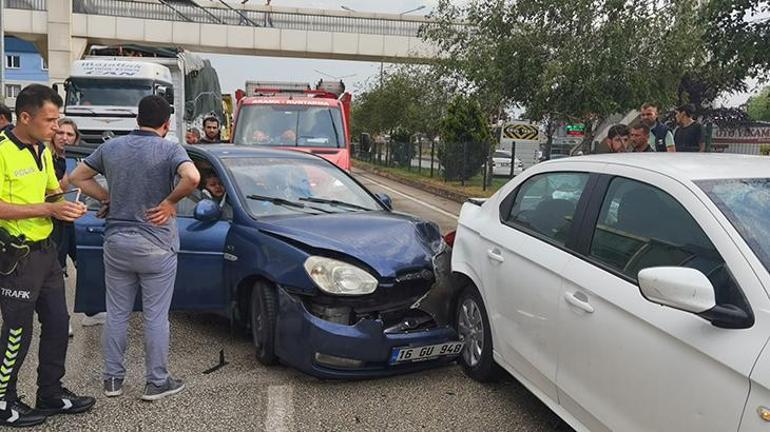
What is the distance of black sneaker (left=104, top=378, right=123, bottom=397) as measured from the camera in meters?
4.07

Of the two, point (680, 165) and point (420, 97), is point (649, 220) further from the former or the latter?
point (420, 97)

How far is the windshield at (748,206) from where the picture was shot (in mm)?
2545

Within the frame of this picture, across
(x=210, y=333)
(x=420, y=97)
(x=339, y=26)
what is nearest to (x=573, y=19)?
(x=210, y=333)

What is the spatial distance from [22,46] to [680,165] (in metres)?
70.6

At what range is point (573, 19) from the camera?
13688mm

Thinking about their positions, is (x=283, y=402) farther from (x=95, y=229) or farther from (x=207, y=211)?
(x=95, y=229)

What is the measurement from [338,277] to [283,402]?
2.75 ft

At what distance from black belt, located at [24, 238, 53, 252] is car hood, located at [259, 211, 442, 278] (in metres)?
1.37

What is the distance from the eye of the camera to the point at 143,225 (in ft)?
12.7

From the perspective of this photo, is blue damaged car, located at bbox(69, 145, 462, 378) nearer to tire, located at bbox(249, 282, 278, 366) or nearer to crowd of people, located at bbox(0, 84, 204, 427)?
tire, located at bbox(249, 282, 278, 366)

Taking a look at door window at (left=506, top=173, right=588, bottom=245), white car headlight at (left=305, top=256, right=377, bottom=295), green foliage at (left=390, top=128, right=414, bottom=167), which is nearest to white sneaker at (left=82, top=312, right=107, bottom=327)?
white car headlight at (left=305, top=256, right=377, bottom=295)

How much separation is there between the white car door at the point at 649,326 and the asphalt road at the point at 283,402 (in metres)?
0.88

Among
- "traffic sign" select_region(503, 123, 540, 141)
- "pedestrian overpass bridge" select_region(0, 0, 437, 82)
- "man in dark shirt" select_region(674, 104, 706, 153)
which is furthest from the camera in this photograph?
"pedestrian overpass bridge" select_region(0, 0, 437, 82)

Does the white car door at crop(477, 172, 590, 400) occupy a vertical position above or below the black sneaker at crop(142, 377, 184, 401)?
above
